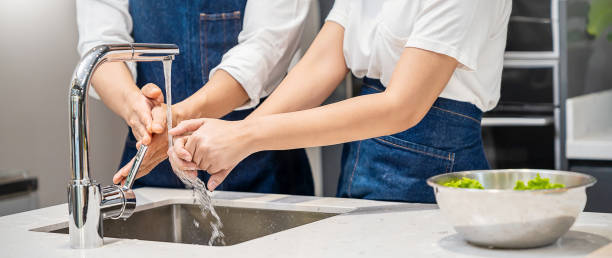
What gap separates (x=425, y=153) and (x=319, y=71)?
0.29 metres

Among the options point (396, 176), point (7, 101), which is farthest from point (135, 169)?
point (7, 101)

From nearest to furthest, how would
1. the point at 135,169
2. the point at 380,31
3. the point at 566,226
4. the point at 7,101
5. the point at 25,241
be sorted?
the point at 566,226
the point at 25,241
the point at 135,169
the point at 380,31
the point at 7,101

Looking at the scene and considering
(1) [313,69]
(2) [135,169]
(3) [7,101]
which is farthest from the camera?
(3) [7,101]

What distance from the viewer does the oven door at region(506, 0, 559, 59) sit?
2.42m

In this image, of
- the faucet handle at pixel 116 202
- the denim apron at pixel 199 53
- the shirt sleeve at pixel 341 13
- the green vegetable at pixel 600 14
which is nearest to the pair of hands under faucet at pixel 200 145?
the faucet handle at pixel 116 202

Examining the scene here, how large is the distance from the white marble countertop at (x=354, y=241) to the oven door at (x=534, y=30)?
1268 millimetres

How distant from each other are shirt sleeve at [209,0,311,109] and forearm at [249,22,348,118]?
0.12m

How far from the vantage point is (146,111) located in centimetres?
160

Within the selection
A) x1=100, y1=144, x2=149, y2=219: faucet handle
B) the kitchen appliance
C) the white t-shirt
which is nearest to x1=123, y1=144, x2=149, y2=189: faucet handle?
x1=100, y1=144, x2=149, y2=219: faucet handle

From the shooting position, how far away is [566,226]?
1.01m

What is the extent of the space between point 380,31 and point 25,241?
0.75 m

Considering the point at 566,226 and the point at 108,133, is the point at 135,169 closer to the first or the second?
the point at 566,226

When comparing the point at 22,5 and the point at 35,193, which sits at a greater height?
the point at 22,5

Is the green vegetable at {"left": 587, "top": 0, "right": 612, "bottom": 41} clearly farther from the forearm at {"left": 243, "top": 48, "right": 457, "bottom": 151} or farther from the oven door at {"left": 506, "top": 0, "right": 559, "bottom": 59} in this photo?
the forearm at {"left": 243, "top": 48, "right": 457, "bottom": 151}
